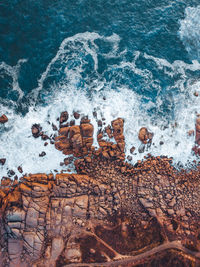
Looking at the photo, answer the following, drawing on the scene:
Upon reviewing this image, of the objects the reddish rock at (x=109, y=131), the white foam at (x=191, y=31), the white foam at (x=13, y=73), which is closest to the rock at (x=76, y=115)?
the reddish rock at (x=109, y=131)

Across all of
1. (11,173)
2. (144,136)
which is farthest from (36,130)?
(144,136)

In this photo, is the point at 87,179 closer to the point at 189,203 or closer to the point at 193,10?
the point at 189,203

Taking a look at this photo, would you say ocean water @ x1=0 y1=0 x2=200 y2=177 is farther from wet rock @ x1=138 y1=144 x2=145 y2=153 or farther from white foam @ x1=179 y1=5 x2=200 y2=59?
wet rock @ x1=138 y1=144 x2=145 y2=153

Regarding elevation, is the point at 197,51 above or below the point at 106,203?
above

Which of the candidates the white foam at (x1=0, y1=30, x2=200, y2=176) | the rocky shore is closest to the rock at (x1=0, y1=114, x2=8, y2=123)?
the white foam at (x1=0, y1=30, x2=200, y2=176)

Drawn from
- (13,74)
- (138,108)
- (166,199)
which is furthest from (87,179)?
(13,74)

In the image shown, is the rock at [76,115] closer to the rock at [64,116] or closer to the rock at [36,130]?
the rock at [64,116]
